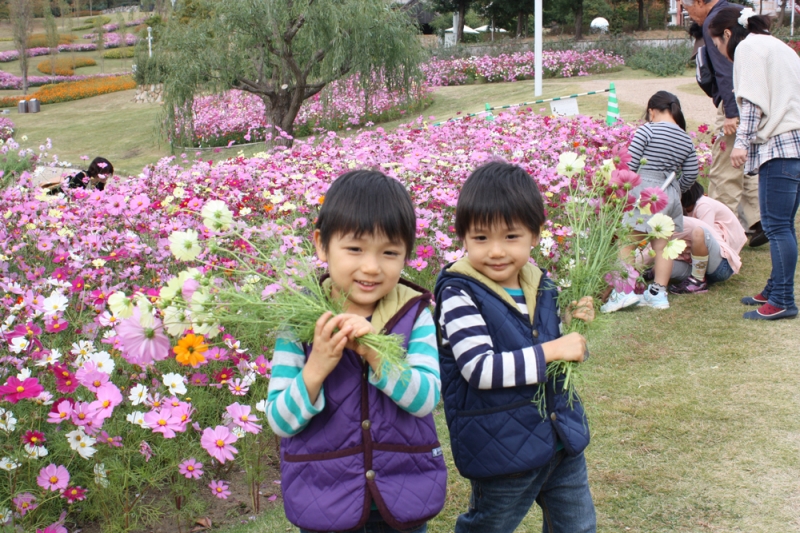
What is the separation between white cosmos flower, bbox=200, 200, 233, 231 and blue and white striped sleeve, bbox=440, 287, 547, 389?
515 mm

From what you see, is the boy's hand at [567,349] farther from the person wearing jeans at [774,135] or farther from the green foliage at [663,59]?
the green foliage at [663,59]

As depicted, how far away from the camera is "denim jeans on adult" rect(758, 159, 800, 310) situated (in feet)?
12.9

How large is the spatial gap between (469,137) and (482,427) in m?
4.96

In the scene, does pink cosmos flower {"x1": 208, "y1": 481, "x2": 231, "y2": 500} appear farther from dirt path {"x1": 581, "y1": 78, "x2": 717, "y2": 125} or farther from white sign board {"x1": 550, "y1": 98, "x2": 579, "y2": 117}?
dirt path {"x1": 581, "y1": 78, "x2": 717, "y2": 125}

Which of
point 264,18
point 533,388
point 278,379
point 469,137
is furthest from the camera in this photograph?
point 264,18

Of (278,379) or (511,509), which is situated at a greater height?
(278,379)

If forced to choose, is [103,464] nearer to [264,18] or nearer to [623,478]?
[623,478]

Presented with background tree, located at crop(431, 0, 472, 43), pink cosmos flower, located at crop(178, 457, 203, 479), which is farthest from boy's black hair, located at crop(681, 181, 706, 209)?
background tree, located at crop(431, 0, 472, 43)

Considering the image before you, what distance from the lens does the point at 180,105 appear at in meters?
11.2

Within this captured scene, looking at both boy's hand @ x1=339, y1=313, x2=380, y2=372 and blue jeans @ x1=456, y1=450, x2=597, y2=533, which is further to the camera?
blue jeans @ x1=456, y1=450, x2=597, y2=533

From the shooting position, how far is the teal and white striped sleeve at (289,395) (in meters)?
1.39

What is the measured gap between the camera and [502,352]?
64.6 inches

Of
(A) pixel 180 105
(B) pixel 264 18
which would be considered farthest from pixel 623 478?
(B) pixel 264 18

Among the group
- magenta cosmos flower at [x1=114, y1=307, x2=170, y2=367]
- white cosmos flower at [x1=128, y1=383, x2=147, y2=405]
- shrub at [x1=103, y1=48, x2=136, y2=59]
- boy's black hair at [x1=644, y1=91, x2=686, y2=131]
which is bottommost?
white cosmos flower at [x1=128, y1=383, x2=147, y2=405]
